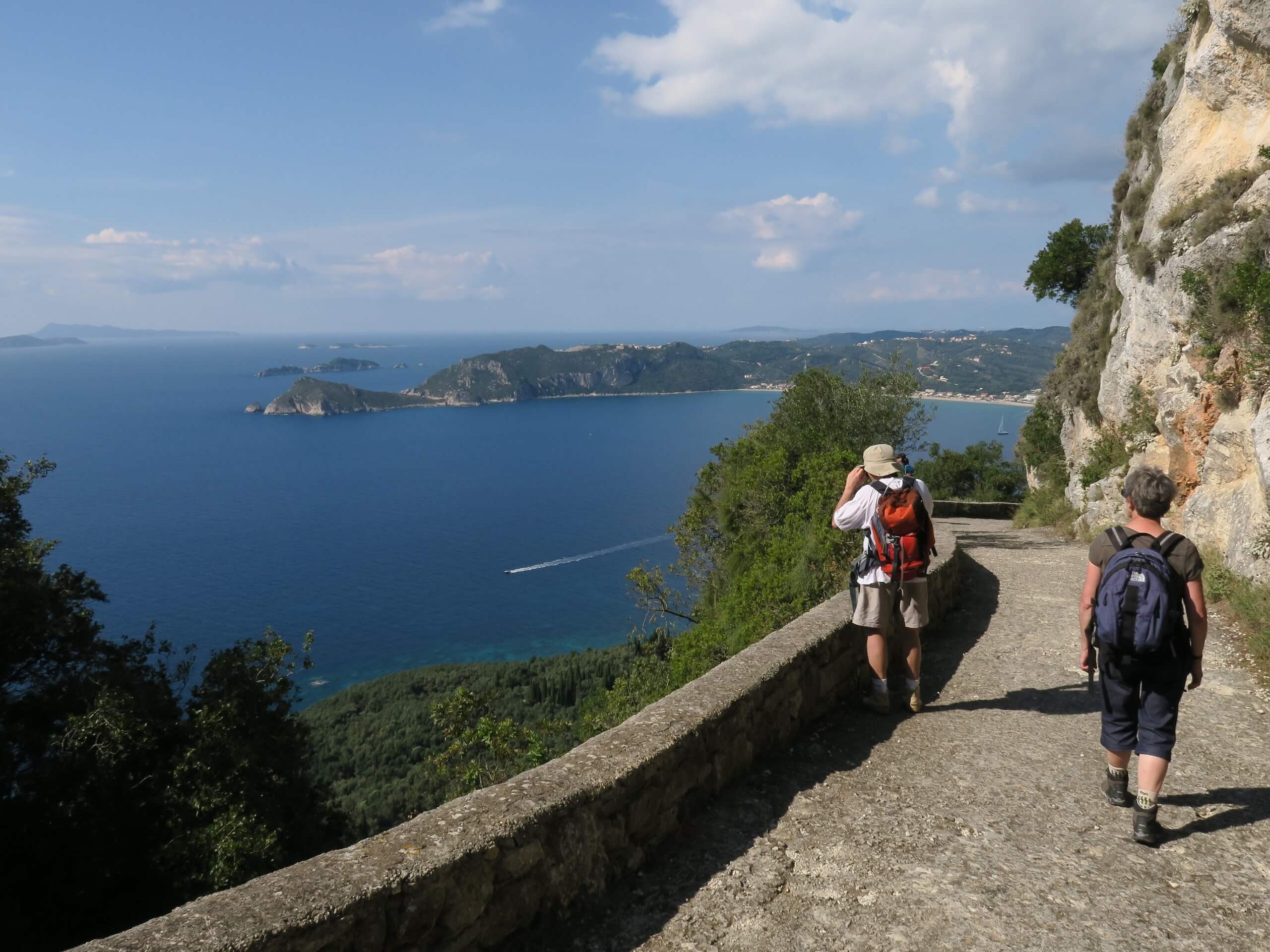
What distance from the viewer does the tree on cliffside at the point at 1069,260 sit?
29.7m

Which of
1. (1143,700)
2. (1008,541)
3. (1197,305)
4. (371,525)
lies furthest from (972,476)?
(371,525)

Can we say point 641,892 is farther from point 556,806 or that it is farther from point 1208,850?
point 1208,850

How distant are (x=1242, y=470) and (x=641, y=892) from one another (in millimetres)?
10335

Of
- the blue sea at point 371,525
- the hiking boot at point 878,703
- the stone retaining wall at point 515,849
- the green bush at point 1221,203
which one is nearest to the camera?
the stone retaining wall at point 515,849

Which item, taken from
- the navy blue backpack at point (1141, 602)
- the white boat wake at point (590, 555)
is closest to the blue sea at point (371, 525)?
the white boat wake at point (590, 555)

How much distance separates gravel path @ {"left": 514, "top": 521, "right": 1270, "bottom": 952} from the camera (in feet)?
10.4

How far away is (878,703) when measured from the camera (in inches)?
217

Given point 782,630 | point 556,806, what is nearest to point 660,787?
point 556,806

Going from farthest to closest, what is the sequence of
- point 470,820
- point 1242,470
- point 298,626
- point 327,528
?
point 327,528, point 298,626, point 1242,470, point 470,820

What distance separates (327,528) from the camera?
10356cm

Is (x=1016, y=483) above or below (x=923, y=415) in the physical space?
below

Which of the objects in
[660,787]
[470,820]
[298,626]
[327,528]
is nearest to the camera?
[470,820]

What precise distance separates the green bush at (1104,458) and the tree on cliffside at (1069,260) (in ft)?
46.3

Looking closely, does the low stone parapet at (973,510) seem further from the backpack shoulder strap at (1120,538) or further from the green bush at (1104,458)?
the backpack shoulder strap at (1120,538)
